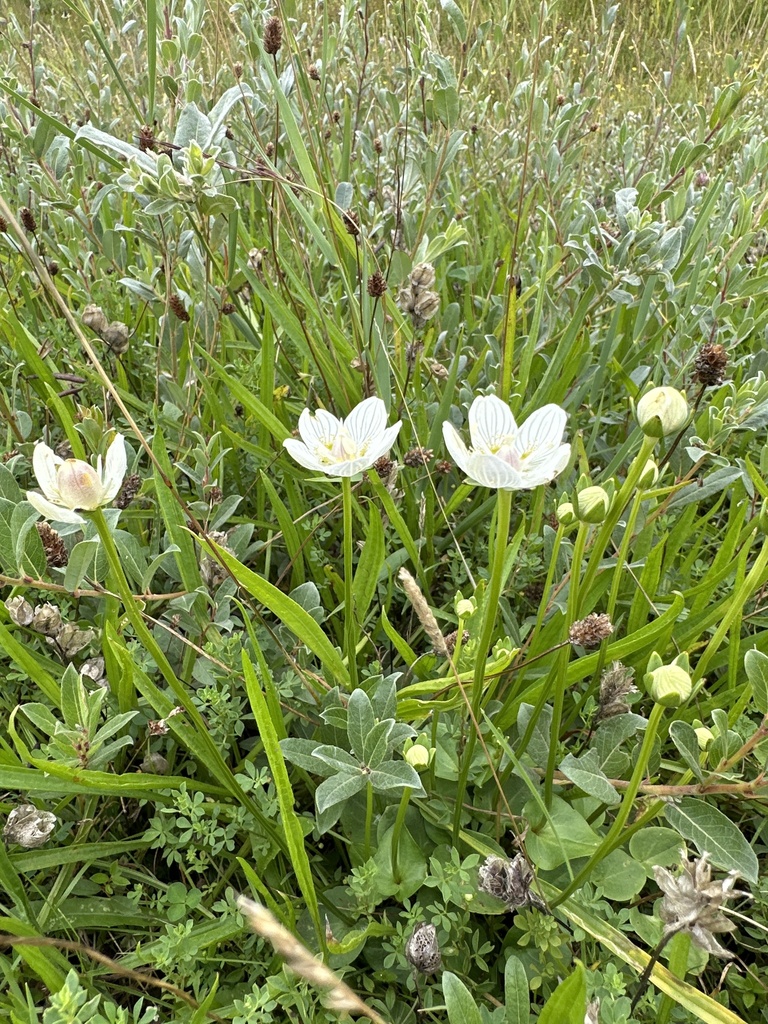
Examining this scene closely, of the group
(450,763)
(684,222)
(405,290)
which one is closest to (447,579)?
(450,763)

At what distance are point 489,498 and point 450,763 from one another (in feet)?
1.98

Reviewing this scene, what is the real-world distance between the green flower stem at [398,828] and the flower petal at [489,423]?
45 centimetres

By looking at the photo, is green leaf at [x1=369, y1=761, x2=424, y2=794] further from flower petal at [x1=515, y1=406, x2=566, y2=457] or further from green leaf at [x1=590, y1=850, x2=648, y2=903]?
flower petal at [x1=515, y1=406, x2=566, y2=457]

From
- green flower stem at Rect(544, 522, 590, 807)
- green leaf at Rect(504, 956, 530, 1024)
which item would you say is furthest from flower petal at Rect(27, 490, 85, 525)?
green leaf at Rect(504, 956, 530, 1024)

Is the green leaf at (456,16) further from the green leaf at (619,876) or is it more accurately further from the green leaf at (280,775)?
the green leaf at (619,876)

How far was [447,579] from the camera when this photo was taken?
1.53 m

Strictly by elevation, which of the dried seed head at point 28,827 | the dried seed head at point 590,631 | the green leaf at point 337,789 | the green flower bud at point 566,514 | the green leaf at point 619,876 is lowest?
the green leaf at point 619,876

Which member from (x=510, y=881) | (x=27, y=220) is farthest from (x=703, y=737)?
(x=27, y=220)

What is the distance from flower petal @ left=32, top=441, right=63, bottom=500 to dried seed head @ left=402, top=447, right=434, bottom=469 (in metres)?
0.70

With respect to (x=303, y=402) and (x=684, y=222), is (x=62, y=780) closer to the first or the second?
(x=303, y=402)

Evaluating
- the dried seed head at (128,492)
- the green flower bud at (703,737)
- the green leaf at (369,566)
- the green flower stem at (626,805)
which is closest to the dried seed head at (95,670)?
the dried seed head at (128,492)

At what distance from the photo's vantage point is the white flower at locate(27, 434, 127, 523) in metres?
0.80

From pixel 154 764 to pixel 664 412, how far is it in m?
0.89

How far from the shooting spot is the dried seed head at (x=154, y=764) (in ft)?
3.59
